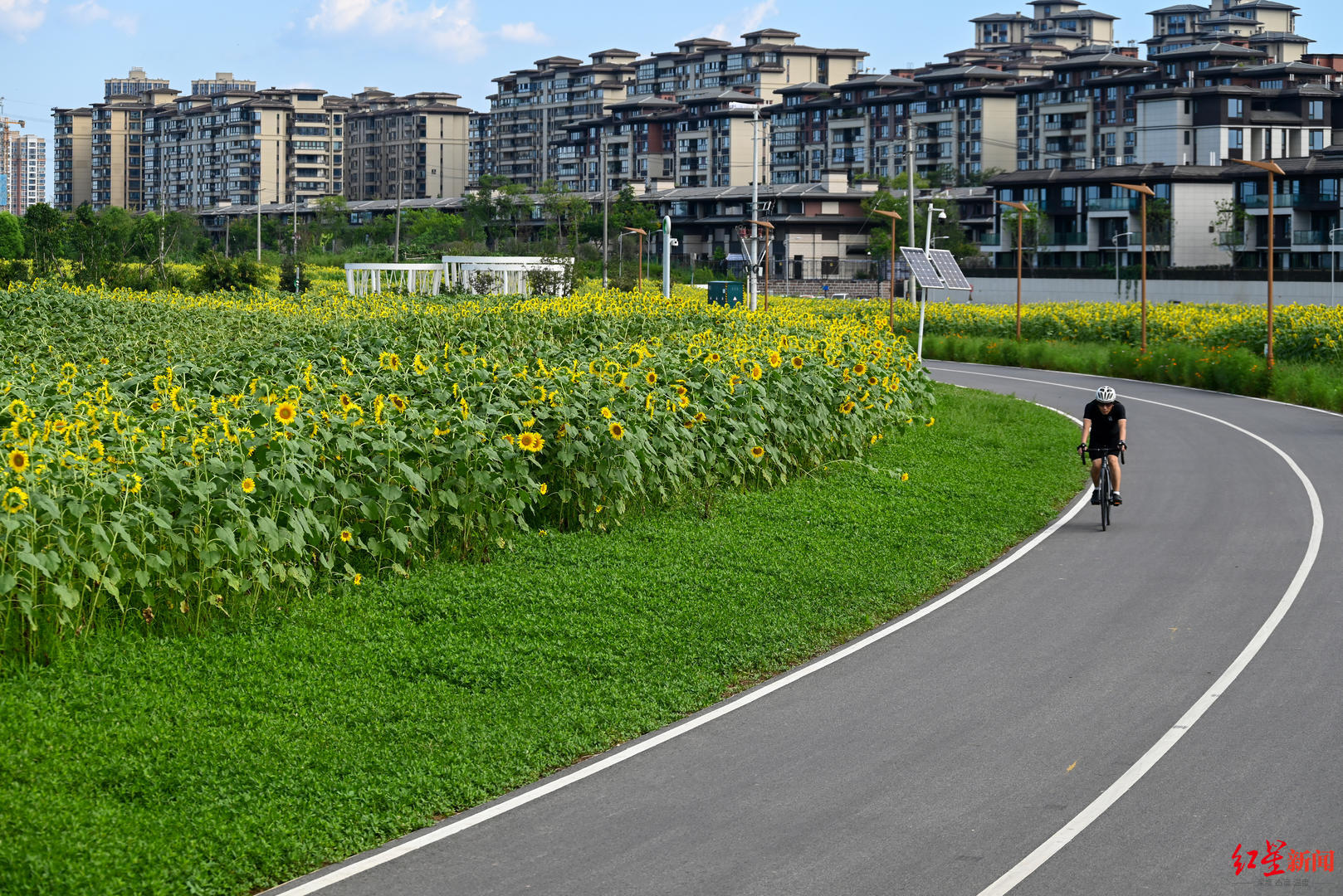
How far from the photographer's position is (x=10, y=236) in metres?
58.2

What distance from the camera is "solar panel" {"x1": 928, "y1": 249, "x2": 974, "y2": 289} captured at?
35594 mm

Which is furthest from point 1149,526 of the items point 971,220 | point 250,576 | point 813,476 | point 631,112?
point 631,112

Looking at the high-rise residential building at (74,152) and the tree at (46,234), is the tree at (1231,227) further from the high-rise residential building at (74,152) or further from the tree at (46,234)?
the high-rise residential building at (74,152)

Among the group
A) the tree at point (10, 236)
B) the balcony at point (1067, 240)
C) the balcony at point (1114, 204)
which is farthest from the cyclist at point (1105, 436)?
the balcony at point (1067, 240)

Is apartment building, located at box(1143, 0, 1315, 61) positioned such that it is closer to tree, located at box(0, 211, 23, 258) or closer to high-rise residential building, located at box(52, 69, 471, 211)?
high-rise residential building, located at box(52, 69, 471, 211)

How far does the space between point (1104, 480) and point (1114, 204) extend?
75.5 metres

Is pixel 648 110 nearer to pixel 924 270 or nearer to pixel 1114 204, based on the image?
pixel 1114 204

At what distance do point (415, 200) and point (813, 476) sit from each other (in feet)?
400

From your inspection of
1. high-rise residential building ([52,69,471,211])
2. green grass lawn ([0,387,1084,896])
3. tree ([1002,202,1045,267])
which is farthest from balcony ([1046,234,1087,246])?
high-rise residential building ([52,69,471,211])

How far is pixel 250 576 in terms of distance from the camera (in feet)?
33.6

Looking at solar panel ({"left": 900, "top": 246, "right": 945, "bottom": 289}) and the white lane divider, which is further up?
solar panel ({"left": 900, "top": 246, "right": 945, "bottom": 289})

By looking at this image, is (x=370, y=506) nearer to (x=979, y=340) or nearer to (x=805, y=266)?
(x=979, y=340)

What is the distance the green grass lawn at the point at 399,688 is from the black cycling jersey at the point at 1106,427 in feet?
9.40

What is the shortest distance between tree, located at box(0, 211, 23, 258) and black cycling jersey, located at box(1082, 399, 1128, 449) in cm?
4398
